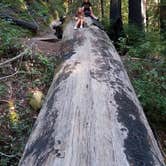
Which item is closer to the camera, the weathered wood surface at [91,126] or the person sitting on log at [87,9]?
the weathered wood surface at [91,126]

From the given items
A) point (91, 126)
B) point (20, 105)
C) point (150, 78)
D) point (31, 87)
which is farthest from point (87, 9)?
point (91, 126)

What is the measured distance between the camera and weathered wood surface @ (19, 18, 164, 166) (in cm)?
270

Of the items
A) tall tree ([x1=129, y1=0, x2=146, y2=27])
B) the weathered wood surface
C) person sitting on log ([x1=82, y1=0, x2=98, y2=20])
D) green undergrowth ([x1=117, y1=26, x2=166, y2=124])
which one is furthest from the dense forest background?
tall tree ([x1=129, y1=0, x2=146, y2=27])

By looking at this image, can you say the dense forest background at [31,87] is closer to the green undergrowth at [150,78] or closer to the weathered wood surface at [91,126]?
the green undergrowth at [150,78]

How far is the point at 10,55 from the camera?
7.26 metres

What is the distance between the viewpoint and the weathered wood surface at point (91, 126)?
2697 mm

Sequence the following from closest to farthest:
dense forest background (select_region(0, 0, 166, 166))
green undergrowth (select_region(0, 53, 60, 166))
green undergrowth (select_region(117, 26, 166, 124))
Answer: green undergrowth (select_region(0, 53, 60, 166)), dense forest background (select_region(0, 0, 166, 166)), green undergrowth (select_region(117, 26, 166, 124))

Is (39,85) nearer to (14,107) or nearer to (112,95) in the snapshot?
(14,107)

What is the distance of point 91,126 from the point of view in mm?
3125

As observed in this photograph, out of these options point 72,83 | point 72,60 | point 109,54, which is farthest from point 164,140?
point 72,83

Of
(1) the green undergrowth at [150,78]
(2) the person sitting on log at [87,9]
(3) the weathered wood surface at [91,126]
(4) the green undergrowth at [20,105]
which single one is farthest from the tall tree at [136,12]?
(3) the weathered wood surface at [91,126]

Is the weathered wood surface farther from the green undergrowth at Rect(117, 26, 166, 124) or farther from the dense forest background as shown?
the green undergrowth at Rect(117, 26, 166, 124)

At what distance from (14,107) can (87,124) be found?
2.68 metres

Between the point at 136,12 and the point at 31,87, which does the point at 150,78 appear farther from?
the point at 136,12
